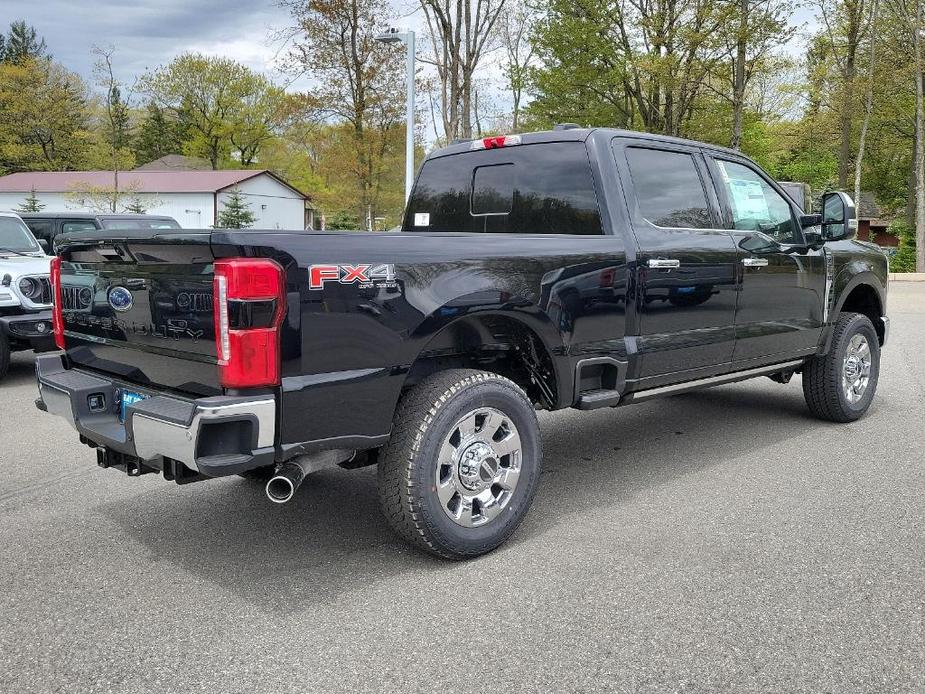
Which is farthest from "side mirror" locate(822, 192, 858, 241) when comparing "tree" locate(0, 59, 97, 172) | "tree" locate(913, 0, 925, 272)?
"tree" locate(0, 59, 97, 172)

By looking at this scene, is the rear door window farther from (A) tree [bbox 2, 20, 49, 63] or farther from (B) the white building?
(A) tree [bbox 2, 20, 49, 63]

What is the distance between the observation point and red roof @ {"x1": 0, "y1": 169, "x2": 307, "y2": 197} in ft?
165

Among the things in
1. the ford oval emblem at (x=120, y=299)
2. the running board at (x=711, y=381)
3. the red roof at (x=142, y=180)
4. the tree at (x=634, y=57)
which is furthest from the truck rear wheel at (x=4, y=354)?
the red roof at (x=142, y=180)

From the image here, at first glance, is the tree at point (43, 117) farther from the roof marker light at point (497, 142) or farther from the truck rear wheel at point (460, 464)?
the truck rear wheel at point (460, 464)

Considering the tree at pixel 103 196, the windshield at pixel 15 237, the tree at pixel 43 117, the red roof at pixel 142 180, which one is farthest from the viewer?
the tree at pixel 43 117

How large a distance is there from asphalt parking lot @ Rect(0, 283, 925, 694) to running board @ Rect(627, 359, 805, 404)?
0.54 meters

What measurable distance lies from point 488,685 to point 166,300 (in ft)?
6.24

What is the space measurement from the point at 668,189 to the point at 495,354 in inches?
60.7

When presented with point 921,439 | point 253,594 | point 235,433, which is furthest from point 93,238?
point 921,439

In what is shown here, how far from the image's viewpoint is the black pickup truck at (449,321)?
3.03 meters

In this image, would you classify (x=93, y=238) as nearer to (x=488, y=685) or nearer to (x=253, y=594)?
(x=253, y=594)

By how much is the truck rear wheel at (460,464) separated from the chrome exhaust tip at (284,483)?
42 centimetres

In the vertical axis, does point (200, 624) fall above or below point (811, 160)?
below

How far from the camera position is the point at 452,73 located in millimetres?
22688
